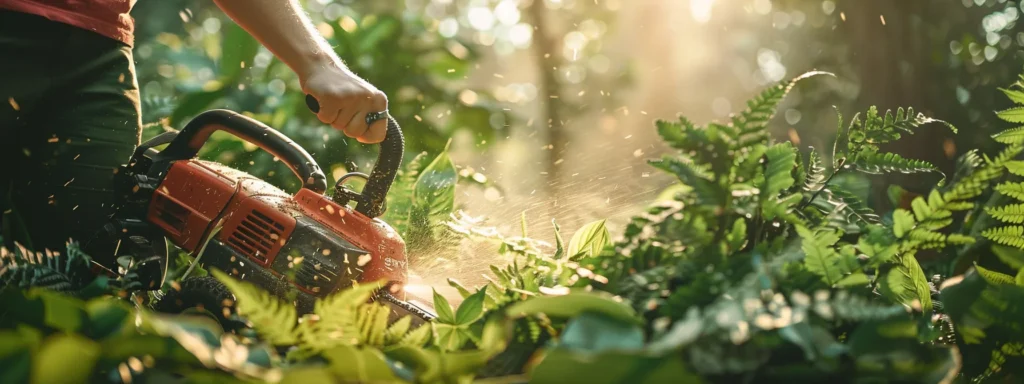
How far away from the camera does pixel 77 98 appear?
170 cm

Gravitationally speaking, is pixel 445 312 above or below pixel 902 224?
below

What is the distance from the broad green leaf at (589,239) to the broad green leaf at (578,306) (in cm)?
46

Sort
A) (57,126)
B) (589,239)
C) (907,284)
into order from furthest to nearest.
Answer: (57,126)
(589,239)
(907,284)

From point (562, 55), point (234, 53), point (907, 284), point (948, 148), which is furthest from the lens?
point (562, 55)

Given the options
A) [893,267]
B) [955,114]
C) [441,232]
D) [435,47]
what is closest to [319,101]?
[441,232]

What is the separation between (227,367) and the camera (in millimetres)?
479

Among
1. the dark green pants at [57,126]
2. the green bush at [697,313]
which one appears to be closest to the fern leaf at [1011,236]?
the green bush at [697,313]

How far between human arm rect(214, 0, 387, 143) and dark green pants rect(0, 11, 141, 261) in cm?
38

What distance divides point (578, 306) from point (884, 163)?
382 mm

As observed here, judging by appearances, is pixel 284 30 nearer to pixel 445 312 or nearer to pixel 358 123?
pixel 358 123

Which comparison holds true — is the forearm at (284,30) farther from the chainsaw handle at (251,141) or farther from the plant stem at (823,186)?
the plant stem at (823,186)

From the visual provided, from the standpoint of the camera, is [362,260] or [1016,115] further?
[362,260]

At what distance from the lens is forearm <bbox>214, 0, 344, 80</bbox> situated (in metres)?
1.45

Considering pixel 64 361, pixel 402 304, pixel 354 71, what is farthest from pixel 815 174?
pixel 354 71
